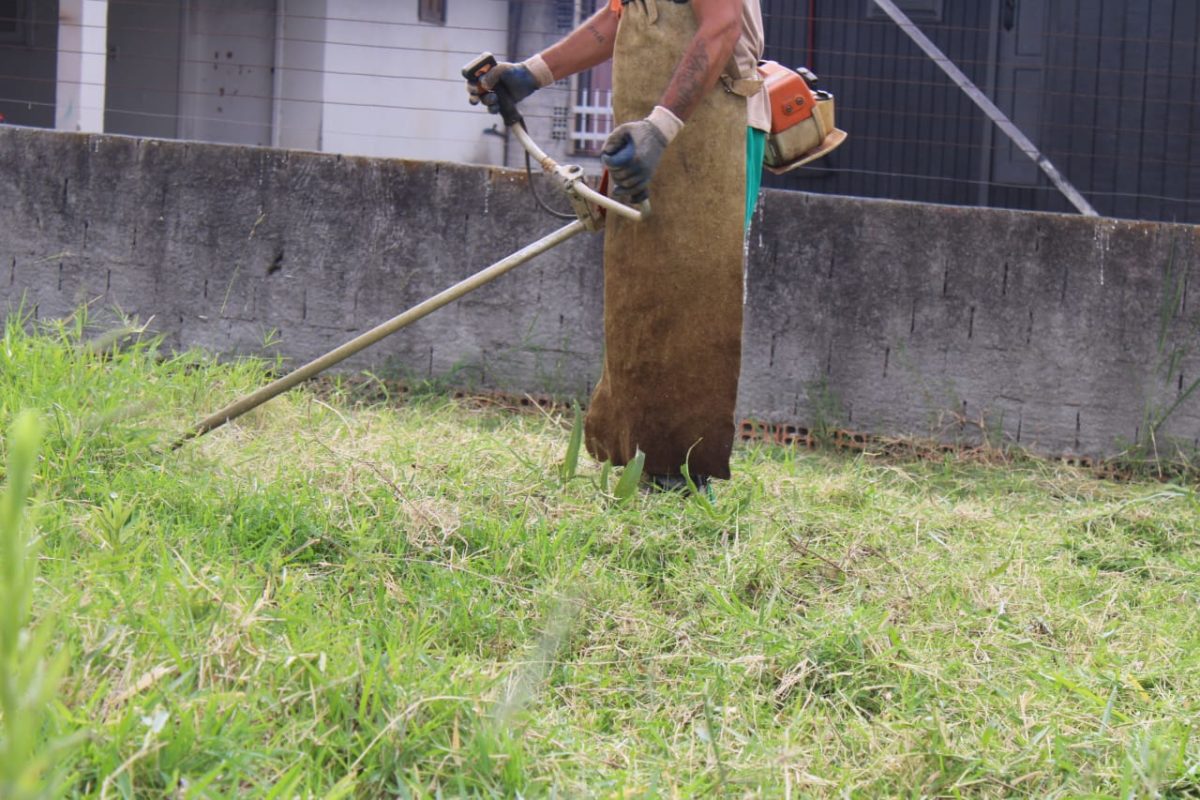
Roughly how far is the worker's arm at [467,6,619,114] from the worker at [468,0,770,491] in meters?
0.19

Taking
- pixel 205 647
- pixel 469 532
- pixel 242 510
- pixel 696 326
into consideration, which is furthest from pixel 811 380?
pixel 205 647

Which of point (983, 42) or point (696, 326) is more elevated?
point (983, 42)

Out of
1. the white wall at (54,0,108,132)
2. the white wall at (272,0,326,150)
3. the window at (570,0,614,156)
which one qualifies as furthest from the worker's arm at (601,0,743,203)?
the white wall at (272,0,326,150)

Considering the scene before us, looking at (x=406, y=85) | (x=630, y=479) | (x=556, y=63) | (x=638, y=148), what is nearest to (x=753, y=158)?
(x=638, y=148)

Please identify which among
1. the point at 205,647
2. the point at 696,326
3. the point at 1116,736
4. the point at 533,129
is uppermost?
the point at 533,129

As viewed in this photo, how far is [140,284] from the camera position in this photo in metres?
5.59

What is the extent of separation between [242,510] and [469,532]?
0.54m

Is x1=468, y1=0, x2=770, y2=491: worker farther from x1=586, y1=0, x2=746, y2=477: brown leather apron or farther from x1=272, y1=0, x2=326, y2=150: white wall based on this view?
x1=272, y1=0, x2=326, y2=150: white wall

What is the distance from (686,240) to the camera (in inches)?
131

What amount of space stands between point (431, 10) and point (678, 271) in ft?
34.7

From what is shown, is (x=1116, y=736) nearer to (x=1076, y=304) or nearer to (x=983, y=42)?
(x=1076, y=304)

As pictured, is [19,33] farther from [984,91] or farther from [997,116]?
[997,116]

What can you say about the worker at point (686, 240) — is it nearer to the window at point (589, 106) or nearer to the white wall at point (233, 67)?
the window at point (589, 106)

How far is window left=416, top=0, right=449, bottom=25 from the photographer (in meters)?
12.9
